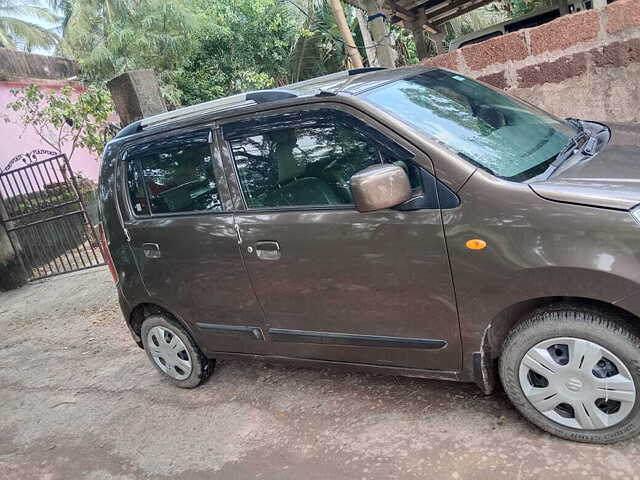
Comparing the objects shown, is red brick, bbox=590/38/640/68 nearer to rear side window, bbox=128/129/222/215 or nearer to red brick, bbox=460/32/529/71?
red brick, bbox=460/32/529/71

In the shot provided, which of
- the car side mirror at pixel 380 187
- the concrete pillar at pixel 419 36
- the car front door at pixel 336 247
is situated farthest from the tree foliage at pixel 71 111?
the car side mirror at pixel 380 187

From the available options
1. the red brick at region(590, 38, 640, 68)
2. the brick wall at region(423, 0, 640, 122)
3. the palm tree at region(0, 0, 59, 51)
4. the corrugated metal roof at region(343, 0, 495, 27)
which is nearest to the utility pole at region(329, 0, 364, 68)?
the corrugated metal roof at region(343, 0, 495, 27)

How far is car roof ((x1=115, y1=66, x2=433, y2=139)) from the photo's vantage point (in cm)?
294

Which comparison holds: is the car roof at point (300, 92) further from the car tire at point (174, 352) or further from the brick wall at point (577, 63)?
the brick wall at point (577, 63)

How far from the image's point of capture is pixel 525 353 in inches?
Answer: 98.9

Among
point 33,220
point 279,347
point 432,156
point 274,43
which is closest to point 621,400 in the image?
point 432,156

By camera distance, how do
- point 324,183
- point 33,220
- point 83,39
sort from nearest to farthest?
point 324,183, point 33,220, point 83,39

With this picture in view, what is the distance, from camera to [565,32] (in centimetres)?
462

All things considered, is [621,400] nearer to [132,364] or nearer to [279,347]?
[279,347]

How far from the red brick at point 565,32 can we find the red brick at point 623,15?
0.10m

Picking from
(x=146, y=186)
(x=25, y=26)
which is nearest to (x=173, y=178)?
(x=146, y=186)

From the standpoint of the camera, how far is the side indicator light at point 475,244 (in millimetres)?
2426

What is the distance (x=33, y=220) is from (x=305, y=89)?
24.5ft

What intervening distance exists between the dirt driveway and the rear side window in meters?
1.43
